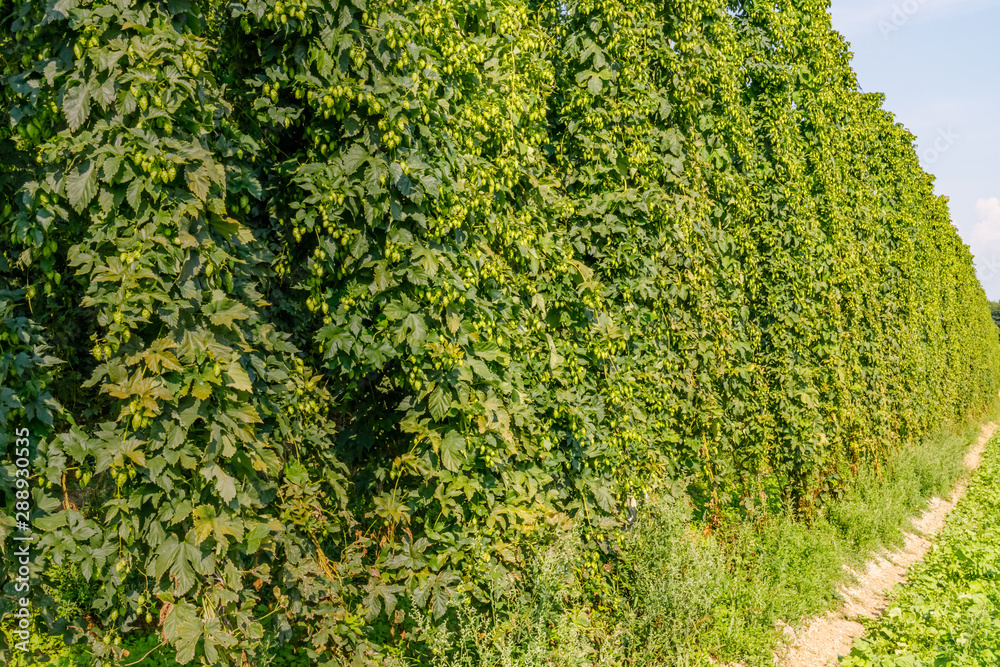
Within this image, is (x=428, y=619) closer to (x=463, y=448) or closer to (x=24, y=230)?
(x=463, y=448)

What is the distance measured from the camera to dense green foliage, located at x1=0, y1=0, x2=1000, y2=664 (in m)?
3.03

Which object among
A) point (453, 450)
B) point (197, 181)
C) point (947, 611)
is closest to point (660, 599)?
point (453, 450)

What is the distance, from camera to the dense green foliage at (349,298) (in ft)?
9.95

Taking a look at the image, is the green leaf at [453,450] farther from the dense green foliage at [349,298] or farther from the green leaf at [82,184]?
the green leaf at [82,184]

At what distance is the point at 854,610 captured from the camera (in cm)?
720

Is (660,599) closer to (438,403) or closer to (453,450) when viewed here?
(453,450)

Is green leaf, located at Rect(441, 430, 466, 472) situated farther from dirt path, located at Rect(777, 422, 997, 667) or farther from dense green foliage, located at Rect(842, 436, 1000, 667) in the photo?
dirt path, located at Rect(777, 422, 997, 667)

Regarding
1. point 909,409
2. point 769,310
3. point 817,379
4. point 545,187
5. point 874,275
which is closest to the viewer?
point 545,187

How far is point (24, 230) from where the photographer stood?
3.08 meters

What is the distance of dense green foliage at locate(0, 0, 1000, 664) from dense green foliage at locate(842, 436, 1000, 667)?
1.91 meters

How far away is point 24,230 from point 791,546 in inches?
285

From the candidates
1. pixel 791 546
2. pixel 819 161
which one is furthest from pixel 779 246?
pixel 791 546

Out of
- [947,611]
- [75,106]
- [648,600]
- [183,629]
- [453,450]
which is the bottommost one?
[947,611]

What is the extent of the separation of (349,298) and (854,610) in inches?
247
